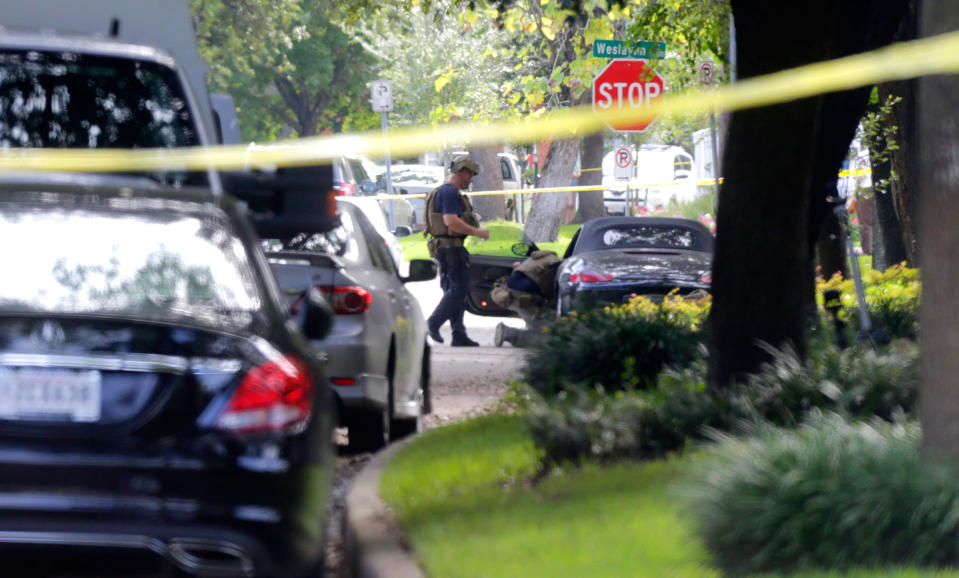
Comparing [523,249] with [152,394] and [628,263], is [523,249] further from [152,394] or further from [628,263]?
[152,394]

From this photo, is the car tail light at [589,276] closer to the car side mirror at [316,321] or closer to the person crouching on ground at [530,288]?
the person crouching on ground at [530,288]

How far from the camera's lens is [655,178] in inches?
1727

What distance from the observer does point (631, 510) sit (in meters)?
5.74

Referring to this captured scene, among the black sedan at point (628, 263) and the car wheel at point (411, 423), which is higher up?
the black sedan at point (628, 263)

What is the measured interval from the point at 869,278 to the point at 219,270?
31.2 feet

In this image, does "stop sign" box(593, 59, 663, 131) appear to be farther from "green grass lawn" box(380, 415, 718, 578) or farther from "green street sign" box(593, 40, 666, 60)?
"green grass lawn" box(380, 415, 718, 578)

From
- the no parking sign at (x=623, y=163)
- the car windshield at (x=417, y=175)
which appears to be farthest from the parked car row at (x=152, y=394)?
the car windshield at (x=417, y=175)

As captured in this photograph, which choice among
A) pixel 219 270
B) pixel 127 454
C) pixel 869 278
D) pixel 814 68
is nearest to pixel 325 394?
pixel 219 270

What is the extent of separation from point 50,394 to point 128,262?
0.73m

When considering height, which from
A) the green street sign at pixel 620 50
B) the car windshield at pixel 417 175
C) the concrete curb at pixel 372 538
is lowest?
the concrete curb at pixel 372 538

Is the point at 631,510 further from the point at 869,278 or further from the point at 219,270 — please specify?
the point at 869,278

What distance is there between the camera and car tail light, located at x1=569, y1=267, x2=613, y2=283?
13757 mm

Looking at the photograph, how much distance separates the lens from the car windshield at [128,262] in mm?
4781

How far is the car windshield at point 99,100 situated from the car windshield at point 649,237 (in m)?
7.70
